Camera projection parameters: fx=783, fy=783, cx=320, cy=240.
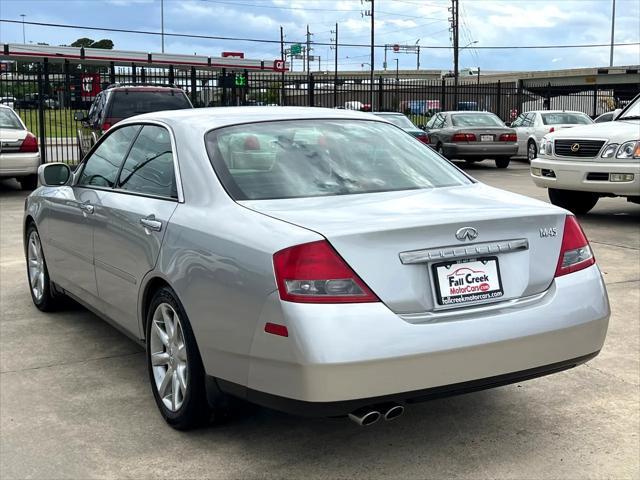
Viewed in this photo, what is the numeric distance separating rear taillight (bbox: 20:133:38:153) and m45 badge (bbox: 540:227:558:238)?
38.7ft

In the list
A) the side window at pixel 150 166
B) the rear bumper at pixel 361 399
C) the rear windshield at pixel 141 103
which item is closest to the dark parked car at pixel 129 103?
the rear windshield at pixel 141 103

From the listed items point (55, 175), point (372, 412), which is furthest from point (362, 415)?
point (55, 175)

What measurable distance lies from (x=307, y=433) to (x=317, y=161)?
1.29m

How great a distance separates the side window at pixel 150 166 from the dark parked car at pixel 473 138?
15726mm

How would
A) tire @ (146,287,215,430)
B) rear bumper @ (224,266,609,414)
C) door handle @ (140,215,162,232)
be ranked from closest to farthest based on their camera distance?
1. rear bumper @ (224,266,609,414)
2. tire @ (146,287,215,430)
3. door handle @ (140,215,162,232)

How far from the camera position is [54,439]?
3.60 metres

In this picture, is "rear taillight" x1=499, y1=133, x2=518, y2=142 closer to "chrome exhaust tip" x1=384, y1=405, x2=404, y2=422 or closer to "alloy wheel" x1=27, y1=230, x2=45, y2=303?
"alloy wheel" x1=27, y1=230, x2=45, y2=303

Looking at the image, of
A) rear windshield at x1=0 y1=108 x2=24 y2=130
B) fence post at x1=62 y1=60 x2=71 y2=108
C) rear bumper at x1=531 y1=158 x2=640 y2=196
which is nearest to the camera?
rear bumper at x1=531 y1=158 x2=640 y2=196

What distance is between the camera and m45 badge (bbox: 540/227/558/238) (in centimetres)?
332

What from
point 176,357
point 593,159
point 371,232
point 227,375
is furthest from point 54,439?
point 593,159

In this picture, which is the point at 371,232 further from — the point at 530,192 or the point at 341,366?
the point at 530,192

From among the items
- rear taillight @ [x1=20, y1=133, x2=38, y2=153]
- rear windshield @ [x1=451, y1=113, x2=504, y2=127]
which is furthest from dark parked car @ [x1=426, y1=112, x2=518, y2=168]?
rear taillight @ [x1=20, y1=133, x2=38, y2=153]

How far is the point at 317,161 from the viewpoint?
149 inches

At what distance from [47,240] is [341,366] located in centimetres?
334
